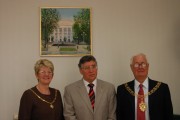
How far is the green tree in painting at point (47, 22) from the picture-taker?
3260 mm

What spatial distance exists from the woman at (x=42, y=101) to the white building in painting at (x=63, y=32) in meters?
0.72

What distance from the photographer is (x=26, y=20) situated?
128 inches

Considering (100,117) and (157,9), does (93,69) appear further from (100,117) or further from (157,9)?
(157,9)

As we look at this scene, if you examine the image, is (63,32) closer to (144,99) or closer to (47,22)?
(47,22)

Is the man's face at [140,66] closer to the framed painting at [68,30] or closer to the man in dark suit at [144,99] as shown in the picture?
the man in dark suit at [144,99]

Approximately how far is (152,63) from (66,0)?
134 cm

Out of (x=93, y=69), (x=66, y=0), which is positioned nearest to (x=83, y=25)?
(x=66, y=0)

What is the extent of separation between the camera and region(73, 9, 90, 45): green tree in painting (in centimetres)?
328

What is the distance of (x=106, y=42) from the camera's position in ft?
10.8

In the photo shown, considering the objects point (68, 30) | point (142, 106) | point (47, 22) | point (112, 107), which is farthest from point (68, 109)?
point (47, 22)

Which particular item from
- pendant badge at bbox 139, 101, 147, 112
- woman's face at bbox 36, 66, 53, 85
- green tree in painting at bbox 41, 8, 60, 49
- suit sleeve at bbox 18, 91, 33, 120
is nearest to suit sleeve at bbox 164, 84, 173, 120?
pendant badge at bbox 139, 101, 147, 112

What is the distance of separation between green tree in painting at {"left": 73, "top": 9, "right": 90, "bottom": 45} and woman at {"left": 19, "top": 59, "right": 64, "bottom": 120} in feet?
2.57

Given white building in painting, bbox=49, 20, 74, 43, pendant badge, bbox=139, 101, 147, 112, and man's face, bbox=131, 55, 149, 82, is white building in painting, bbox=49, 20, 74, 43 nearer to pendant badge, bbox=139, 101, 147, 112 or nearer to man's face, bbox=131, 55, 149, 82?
man's face, bbox=131, 55, 149, 82

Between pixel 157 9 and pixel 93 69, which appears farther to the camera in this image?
pixel 157 9
